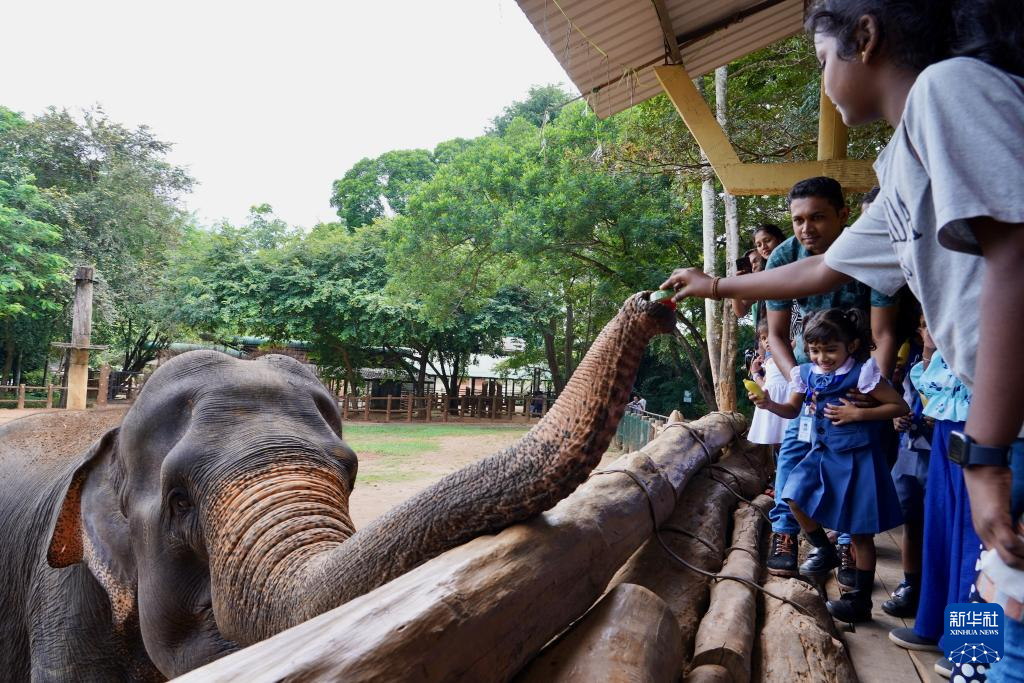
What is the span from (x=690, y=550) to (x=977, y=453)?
2395 millimetres

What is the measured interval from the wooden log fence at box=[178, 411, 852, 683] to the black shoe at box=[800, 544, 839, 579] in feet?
1.00

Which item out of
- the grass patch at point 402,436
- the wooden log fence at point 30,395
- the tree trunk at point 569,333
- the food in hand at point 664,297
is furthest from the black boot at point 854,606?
the wooden log fence at point 30,395

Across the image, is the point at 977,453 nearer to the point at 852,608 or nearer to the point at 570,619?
the point at 570,619

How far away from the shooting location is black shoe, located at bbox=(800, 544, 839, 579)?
323 centimetres

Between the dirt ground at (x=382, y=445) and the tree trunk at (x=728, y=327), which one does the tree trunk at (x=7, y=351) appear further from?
the tree trunk at (x=728, y=327)

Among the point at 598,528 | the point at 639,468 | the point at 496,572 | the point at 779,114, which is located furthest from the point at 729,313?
the point at 496,572

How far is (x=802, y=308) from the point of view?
359cm

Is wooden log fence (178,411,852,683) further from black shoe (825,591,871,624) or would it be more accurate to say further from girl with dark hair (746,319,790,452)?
girl with dark hair (746,319,790,452)

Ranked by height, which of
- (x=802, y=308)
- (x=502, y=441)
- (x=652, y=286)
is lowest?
(x=502, y=441)

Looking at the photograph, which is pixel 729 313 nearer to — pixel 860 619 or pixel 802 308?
pixel 802 308

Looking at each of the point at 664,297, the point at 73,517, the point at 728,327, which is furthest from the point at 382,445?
the point at 664,297

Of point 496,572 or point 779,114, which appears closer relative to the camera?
point 496,572

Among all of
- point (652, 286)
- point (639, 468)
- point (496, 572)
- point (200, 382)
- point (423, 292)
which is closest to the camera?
point (496, 572)

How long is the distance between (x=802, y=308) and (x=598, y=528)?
2.05m
